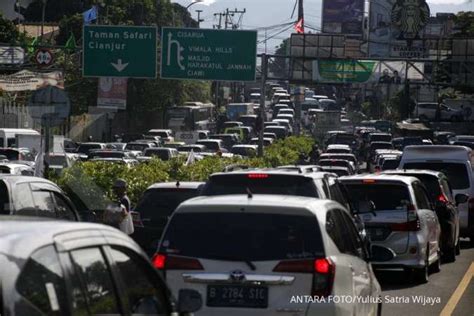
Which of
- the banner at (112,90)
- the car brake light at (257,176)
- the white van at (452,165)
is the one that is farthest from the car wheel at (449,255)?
the banner at (112,90)

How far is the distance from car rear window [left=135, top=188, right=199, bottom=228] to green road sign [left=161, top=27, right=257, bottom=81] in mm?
17494

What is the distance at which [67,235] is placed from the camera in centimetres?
518

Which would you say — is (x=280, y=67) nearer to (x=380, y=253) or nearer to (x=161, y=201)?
(x=161, y=201)

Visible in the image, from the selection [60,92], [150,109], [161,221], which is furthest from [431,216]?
[150,109]

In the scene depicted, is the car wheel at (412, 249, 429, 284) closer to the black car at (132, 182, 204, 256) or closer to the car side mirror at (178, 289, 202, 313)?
the black car at (132, 182, 204, 256)

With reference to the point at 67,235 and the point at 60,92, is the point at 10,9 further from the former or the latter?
the point at 67,235

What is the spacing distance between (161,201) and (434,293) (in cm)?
433

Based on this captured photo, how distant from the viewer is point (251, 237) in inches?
355

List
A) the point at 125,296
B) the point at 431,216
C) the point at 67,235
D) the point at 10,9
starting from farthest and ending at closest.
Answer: the point at 10,9, the point at 431,216, the point at 125,296, the point at 67,235

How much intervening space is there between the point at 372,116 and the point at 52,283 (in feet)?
380

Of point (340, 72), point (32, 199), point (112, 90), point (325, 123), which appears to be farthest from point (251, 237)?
point (325, 123)

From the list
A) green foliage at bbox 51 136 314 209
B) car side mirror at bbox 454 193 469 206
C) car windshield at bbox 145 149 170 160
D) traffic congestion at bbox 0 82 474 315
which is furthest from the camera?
car windshield at bbox 145 149 170 160

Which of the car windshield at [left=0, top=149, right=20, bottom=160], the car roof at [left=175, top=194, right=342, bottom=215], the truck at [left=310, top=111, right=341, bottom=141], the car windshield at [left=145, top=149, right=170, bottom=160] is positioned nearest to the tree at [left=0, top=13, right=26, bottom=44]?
the car windshield at [left=145, top=149, right=170, bottom=160]

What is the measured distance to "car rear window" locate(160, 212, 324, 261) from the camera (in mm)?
8961
